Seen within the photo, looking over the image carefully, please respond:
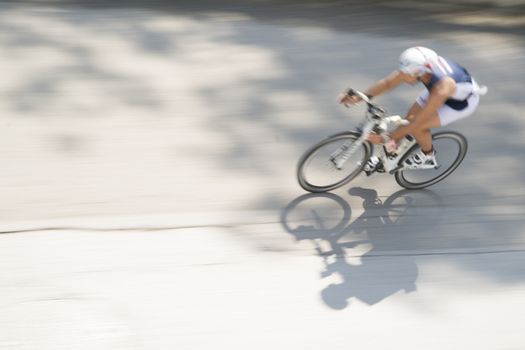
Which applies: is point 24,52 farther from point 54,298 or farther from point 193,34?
point 54,298

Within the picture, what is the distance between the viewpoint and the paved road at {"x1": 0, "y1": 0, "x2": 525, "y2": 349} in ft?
15.0

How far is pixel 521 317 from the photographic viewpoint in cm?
471

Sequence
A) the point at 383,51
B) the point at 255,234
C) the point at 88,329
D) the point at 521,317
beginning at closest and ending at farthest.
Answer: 1. the point at 88,329
2. the point at 521,317
3. the point at 255,234
4. the point at 383,51

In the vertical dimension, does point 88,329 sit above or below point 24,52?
below

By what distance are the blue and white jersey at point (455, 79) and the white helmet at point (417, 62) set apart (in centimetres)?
5

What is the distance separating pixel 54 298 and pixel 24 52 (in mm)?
A: 3750

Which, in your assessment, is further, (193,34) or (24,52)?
(193,34)

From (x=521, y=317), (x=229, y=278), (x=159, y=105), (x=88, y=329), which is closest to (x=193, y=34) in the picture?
(x=159, y=105)

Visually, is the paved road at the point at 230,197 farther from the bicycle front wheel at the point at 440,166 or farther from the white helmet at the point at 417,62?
the white helmet at the point at 417,62

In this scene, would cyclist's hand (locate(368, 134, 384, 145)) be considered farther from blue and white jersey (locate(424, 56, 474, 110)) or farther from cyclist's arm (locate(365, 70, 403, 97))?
blue and white jersey (locate(424, 56, 474, 110))

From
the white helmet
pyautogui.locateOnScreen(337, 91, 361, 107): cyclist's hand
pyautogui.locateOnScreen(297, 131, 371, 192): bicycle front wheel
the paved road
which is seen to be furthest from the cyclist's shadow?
the white helmet

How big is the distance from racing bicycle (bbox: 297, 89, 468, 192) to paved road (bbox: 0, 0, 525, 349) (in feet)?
0.44

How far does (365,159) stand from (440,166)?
802 millimetres

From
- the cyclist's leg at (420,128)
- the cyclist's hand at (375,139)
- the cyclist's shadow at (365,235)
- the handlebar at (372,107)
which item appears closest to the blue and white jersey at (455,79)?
the cyclist's leg at (420,128)
